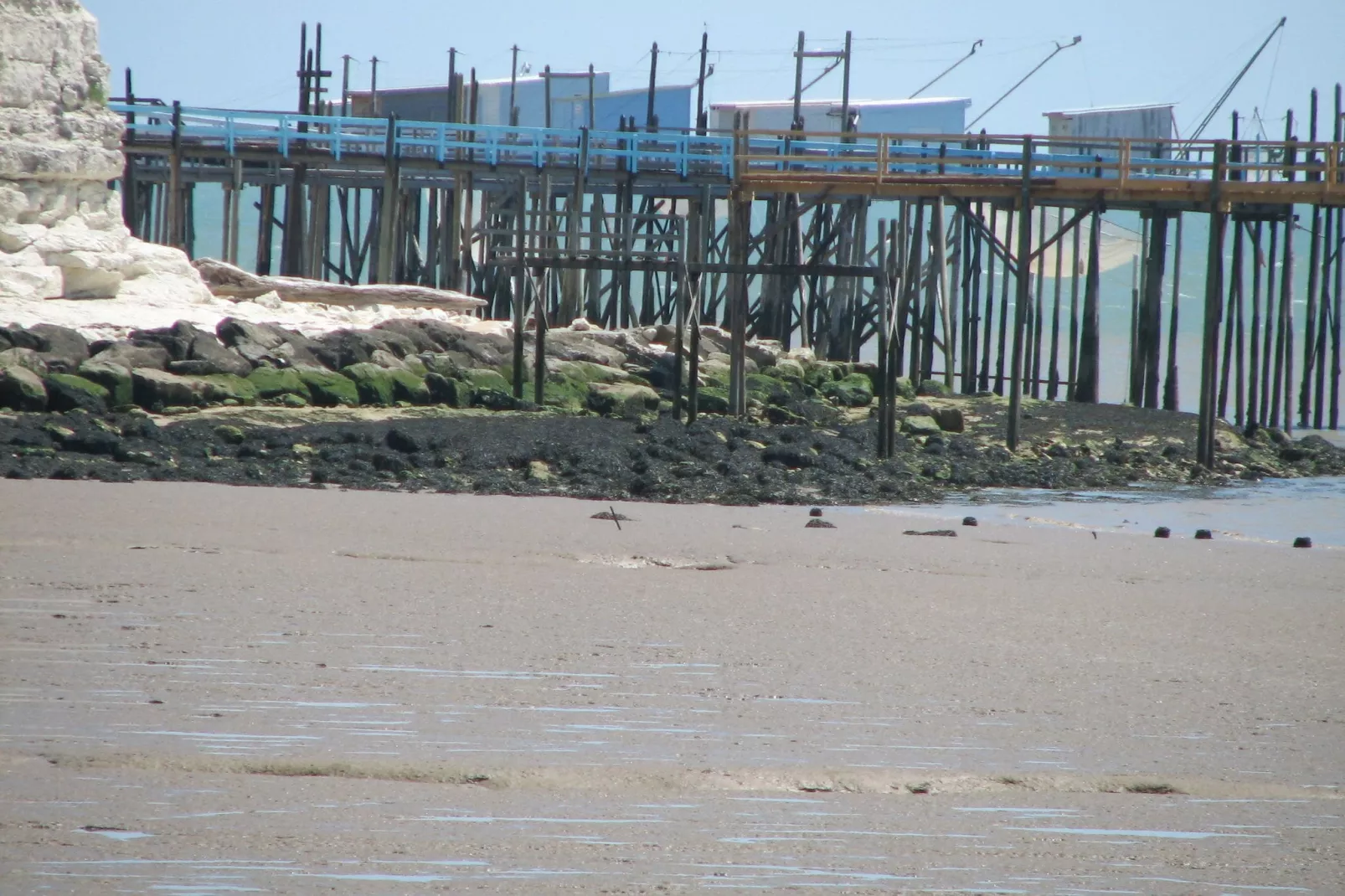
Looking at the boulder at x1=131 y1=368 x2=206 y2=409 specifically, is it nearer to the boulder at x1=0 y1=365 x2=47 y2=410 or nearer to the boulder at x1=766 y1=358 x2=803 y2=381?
the boulder at x1=0 y1=365 x2=47 y2=410

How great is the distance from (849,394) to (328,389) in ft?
23.6

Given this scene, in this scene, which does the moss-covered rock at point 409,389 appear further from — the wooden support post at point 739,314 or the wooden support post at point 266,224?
the wooden support post at point 266,224

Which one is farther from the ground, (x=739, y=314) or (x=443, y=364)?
A: (x=739, y=314)

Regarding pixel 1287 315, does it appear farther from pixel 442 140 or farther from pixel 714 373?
pixel 442 140

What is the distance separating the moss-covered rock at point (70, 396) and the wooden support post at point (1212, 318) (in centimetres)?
1129

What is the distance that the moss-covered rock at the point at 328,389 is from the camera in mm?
16281

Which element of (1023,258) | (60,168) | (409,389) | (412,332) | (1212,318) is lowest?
(409,389)

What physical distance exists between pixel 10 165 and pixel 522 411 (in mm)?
7251

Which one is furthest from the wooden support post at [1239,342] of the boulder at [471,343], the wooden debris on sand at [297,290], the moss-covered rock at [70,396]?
the moss-covered rock at [70,396]

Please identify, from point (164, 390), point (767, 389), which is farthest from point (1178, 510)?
point (164, 390)

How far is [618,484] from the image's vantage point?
495 inches

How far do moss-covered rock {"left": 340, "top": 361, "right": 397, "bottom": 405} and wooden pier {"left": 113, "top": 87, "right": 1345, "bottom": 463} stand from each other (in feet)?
7.00

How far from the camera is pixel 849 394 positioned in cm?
2017

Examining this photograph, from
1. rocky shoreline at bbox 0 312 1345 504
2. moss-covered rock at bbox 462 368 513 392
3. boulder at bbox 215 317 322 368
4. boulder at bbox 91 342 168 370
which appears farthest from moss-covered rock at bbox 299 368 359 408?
moss-covered rock at bbox 462 368 513 392
